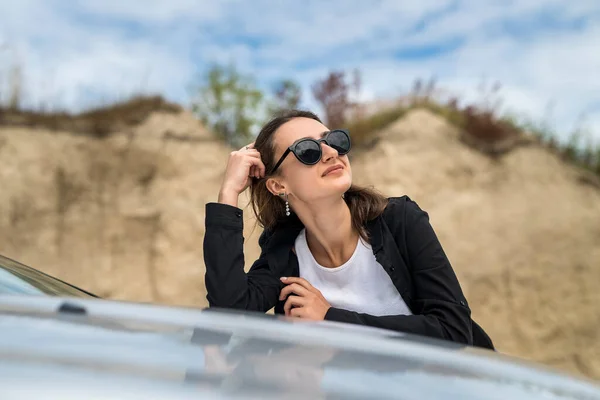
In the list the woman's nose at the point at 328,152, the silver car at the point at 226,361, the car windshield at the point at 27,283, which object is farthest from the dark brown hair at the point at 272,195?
the silver car at the point at 226,361

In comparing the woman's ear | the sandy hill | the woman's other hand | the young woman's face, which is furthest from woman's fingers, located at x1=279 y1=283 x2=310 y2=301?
the sandy hill

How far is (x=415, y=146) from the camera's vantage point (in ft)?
31.3

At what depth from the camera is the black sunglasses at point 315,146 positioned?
107 inches

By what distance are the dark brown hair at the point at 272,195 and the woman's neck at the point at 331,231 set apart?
0.15 feet

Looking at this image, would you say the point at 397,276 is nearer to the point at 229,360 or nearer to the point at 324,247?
the point at 324,247

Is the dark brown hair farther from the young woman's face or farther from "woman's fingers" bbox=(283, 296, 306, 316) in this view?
"woman's fingers" bbox=(283, 296, 306, 316)

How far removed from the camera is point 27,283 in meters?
2.05

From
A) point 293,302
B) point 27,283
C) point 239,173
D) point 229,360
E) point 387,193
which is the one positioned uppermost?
point 239,173

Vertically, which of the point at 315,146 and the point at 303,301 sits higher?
the point at 315,146

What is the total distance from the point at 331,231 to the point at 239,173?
439 millimetres

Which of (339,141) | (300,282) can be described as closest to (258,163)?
(339,141)

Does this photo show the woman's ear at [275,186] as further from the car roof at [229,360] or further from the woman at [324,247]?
the car roof at [229,360]

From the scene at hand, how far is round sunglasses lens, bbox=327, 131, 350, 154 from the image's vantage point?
8.97ft

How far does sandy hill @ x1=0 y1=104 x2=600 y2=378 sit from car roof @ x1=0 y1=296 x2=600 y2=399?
739 cm
